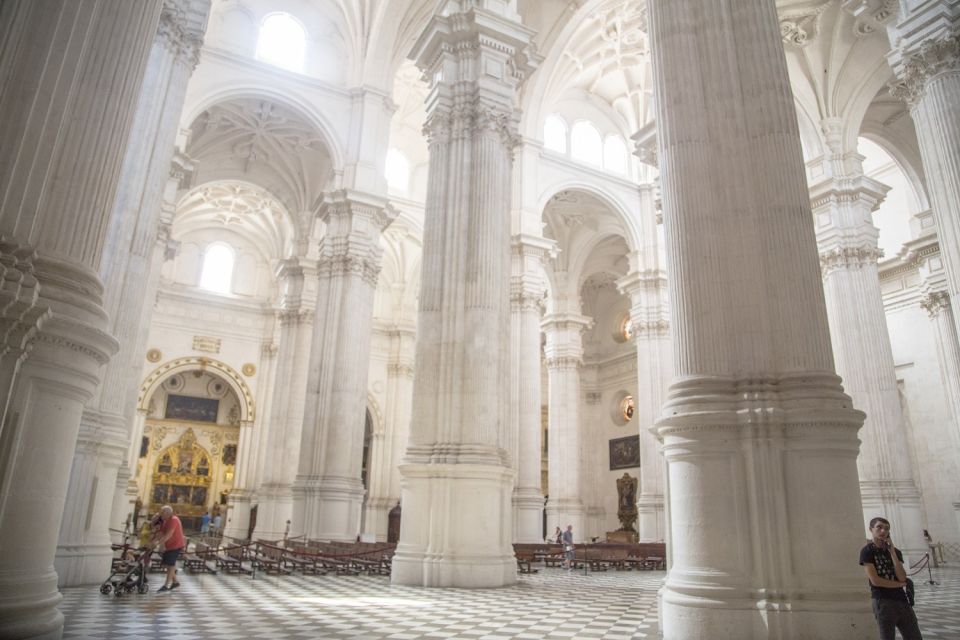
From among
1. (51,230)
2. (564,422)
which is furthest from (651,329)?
(51,230)

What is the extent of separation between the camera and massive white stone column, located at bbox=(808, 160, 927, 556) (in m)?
16.8

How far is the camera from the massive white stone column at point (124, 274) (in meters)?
9.14

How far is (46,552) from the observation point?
3947 mm

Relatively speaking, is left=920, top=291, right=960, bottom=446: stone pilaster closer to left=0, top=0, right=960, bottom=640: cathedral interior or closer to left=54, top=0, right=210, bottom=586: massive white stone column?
left=0, top=0, right=960, bottom=640: cathedral interior

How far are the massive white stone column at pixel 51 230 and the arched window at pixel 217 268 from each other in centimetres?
3029

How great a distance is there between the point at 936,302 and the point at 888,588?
754 inches

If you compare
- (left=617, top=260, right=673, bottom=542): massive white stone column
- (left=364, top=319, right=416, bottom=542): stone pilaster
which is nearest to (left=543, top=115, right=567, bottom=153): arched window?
(left=617, top=260, right=673, bottom=542): massive white stone column

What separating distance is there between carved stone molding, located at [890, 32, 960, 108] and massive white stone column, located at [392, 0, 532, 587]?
22.1ft

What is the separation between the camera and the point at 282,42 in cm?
2083

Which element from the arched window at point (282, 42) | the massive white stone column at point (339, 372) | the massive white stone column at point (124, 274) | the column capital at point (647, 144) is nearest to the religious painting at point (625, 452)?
the massive white stone column at point (339, 372)

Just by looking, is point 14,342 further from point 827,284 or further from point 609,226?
point 609,226

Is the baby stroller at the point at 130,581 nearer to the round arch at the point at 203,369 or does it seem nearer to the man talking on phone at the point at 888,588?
the man talking on phone at the point at 888,588

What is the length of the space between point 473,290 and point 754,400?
6.55 meters

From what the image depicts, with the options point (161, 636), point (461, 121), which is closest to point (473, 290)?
point (461, 121)
